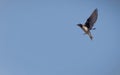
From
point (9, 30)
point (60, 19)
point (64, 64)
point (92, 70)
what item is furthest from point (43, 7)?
point (92, 70)

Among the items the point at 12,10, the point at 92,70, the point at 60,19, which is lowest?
the point at 92,70

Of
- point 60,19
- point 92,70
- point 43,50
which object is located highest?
point 60,19

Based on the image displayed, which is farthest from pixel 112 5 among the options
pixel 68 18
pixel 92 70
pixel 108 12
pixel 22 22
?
pixel 22 22

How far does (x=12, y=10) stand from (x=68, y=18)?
404mm

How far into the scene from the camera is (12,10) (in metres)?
2.01

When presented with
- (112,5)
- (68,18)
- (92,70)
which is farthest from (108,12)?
(92,70)

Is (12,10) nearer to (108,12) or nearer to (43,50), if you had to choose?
(43,50)

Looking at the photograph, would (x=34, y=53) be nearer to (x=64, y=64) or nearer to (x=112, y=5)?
(x=64, y=64)

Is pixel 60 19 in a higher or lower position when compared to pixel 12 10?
lower

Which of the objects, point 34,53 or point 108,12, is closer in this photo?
point 34,53

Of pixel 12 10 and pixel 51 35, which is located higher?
pixel 12 10

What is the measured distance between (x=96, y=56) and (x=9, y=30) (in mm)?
654

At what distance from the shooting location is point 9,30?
1994 millimetres

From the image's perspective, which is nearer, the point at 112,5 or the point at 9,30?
the point at 9,30
